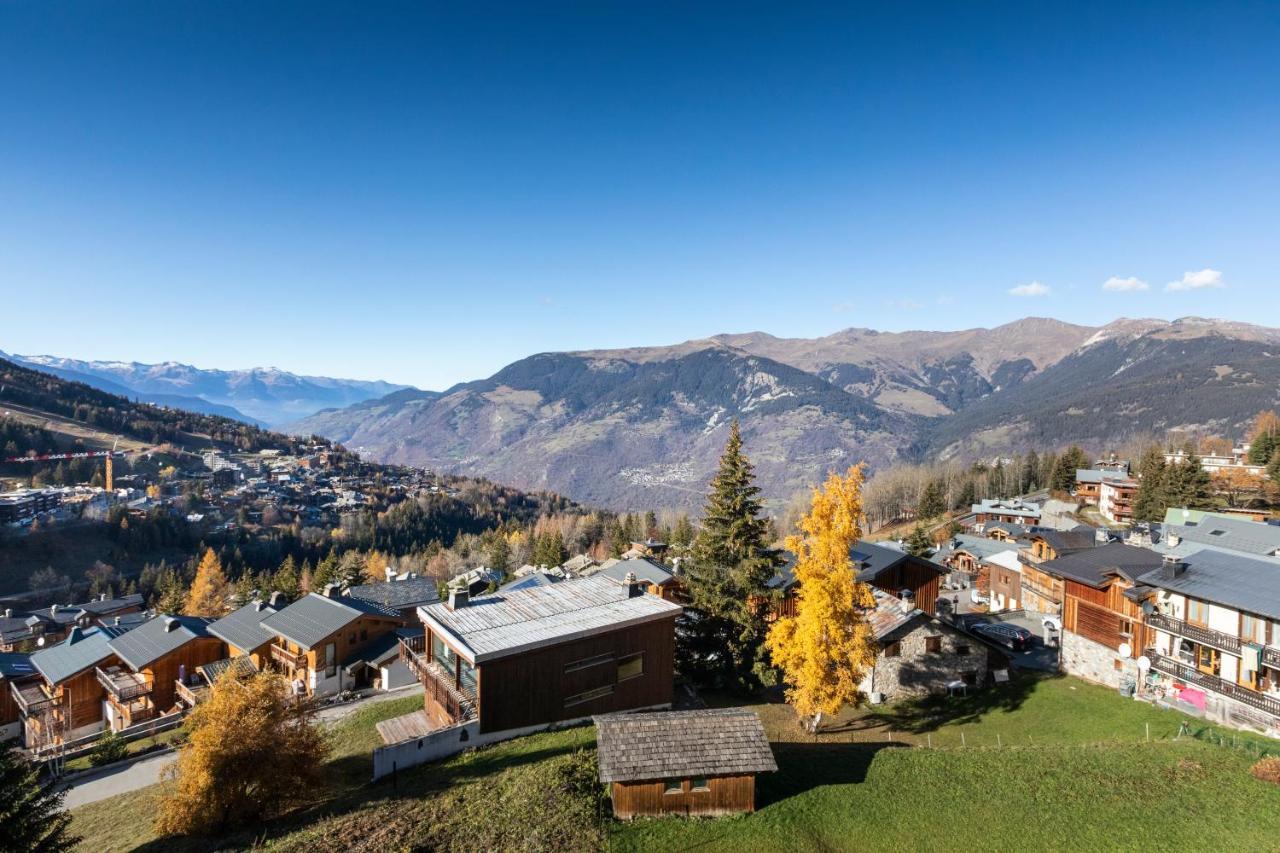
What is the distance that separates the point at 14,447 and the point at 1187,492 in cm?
27706

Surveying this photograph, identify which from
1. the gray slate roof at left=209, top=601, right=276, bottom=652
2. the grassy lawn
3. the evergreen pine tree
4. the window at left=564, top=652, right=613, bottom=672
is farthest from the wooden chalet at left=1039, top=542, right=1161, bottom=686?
the gray slate roof at left=209, top=601, right=276, bottom=652

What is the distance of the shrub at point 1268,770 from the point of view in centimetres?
2216

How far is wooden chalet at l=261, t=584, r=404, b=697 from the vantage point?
144 feet

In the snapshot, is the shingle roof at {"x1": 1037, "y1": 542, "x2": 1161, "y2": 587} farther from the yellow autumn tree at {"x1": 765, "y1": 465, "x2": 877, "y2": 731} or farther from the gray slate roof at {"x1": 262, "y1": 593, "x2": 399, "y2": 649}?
the gray slate roof at {"x1": 262, "y1": 593, "x2": 399, "y2": 649}

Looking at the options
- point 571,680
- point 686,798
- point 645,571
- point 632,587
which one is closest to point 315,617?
point 645,571

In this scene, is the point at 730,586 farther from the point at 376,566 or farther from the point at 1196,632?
the point at 376,566

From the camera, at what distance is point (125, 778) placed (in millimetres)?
33156

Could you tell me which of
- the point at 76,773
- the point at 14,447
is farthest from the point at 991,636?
the point at 14,447

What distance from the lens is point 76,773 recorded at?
3425 centimetres

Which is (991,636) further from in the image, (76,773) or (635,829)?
(76,773)

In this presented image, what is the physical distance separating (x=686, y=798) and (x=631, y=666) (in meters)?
11.1

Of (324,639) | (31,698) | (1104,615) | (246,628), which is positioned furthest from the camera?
(246,628)

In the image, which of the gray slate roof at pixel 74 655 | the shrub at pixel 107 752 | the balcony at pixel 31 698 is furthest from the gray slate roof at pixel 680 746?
the balcony at pixel 31 698

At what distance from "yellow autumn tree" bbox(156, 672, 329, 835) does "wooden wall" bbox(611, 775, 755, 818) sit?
11386 mm
